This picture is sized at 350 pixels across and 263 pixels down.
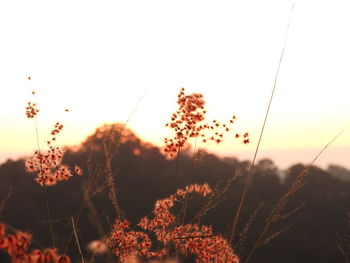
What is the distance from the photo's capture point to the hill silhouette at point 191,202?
78.6 ft

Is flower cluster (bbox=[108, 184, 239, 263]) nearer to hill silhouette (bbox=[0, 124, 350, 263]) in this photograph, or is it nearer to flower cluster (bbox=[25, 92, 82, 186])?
flower cluster (bbox=[25, 92, 82, 186])

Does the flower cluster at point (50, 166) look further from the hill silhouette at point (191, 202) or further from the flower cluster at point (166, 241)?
the hill silhouette at point (191, 202)

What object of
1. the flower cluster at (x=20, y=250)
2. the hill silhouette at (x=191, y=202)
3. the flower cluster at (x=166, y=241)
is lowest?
the hill silhouette at (x=191, y=202)

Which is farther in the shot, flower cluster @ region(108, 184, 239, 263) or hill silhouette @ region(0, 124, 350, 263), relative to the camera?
hill silhouette @ region(0, 124, 350, 263)

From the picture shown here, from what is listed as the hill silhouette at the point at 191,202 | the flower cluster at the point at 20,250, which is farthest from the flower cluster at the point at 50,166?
the hill silhouette at the point at 191,202

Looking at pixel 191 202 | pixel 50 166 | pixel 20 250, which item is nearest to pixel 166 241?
pixel 50 166

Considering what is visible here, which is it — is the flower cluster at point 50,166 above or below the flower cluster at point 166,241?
above

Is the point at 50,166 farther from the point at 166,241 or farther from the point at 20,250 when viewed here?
the point at 20,250

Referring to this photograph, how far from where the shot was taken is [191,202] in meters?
23.2

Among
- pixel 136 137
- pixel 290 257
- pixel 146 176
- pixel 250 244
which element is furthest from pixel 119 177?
pixel 290 257

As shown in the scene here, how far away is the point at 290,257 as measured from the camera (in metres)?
25.0

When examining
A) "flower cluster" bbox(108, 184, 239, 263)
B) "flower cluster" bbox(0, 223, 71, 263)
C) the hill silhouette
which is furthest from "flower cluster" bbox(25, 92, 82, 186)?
the hill silhouette

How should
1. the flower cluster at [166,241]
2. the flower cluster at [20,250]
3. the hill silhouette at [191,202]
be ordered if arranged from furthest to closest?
the hill silhouette at [191,202] → the flower cluster at [166,241] → the flower cluster at [20,250]

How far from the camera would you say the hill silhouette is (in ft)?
78.6
